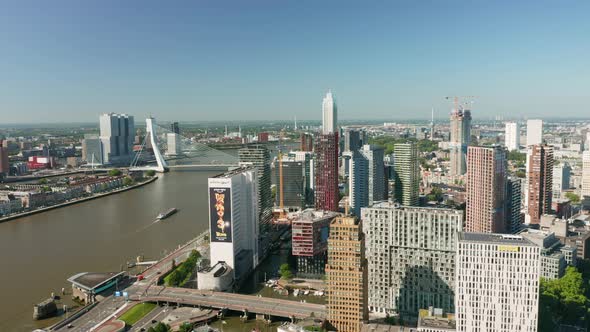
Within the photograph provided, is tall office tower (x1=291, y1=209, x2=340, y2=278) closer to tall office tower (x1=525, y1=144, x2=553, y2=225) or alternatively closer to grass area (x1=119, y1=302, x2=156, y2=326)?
grass area (x1=119, y1=302, x2=156, y2=326)

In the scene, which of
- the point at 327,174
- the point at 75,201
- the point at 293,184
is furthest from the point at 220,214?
the point at 75,201

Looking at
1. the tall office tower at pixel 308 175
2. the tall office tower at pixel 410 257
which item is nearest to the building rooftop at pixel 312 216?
the tall office tower at pixel 410 257

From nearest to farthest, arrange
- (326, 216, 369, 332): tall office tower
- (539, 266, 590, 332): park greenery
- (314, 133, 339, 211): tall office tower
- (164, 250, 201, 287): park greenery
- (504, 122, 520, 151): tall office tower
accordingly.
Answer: (326, 216, 369, 332): tall office tower
(539, 266, 590, 332): park greenery
(164, 250, 201, 287): park greenery
(314, 133, 339, 211): tall office tower
(504, 122, 520, 151): tall office tower

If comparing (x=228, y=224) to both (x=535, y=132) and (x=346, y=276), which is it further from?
(x=535, y=132)

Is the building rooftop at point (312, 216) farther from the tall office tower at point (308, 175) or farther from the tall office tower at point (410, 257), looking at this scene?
the tall office tower at point (308, 175)

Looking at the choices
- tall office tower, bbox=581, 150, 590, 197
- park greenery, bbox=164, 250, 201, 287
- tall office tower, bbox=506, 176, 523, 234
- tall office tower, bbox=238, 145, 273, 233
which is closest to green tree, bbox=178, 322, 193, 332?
park greenery, bbox=164, 250, 201, 287

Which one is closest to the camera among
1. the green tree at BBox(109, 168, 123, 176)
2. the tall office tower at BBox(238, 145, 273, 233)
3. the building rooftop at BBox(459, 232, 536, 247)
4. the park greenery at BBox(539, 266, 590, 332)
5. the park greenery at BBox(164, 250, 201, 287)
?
the building rooftop at BBox(459, 232, 536, 247)
